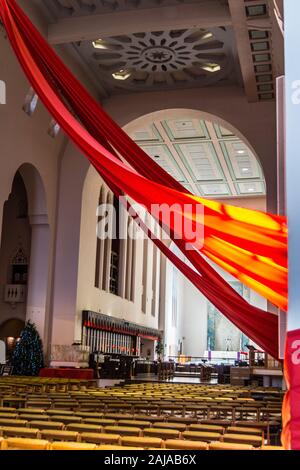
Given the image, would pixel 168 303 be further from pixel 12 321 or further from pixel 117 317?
pixel 12 321

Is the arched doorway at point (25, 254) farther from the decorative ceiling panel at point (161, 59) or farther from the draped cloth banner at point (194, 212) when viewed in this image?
the draped cloth banner at point (194, 212)

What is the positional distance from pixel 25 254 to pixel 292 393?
1677 centimetres

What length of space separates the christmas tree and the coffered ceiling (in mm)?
8236

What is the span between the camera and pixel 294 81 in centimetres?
356

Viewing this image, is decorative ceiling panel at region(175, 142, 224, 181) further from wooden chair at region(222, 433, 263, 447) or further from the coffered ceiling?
wooden chair at region(222, 433, 263, 447)

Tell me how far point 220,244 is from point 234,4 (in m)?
10.4

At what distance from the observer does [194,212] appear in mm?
4602

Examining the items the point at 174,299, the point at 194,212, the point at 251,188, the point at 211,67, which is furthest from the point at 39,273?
the point at 174,299

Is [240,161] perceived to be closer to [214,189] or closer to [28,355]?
[214,189]

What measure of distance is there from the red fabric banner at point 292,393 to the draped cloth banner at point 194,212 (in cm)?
56

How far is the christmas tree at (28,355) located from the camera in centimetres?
1642

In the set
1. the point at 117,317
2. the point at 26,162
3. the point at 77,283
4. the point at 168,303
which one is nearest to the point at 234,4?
the point at 26,162

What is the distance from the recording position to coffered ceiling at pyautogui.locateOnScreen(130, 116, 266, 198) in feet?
73.9

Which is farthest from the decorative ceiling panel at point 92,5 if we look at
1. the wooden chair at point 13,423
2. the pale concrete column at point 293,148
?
the wooden chair at point 13,423
